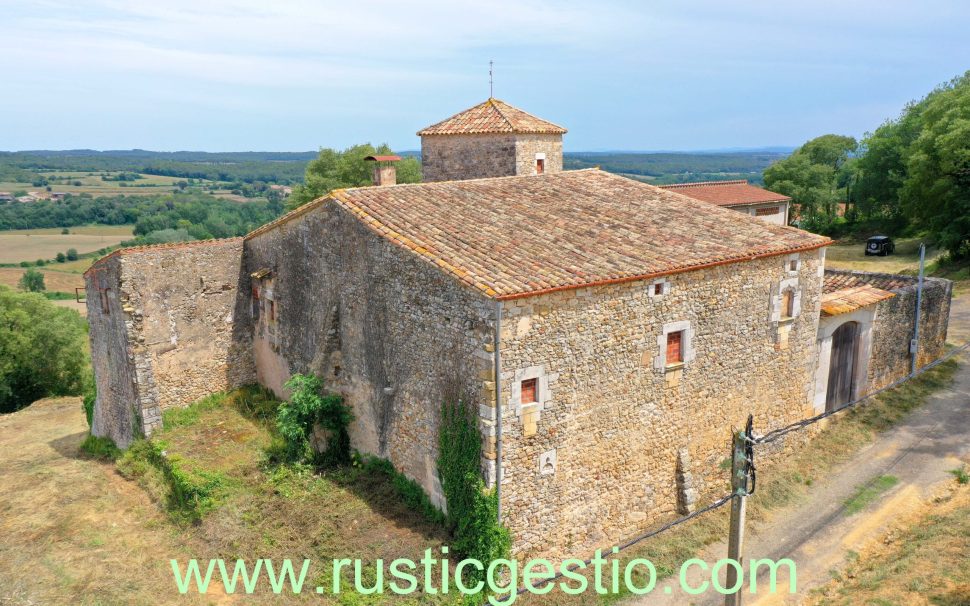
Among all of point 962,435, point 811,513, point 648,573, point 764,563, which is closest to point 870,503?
point 811,513

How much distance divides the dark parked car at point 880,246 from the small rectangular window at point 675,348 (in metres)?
34.2

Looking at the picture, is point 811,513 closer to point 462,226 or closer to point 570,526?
point 570,526

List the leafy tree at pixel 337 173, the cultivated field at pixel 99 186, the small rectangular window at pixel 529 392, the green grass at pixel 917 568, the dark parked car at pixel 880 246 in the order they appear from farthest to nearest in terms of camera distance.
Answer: the cultivated field at pixel 99 186 < the leafy tree at pixel 337 173 < the dark parked car at pixel 880 246 < the small rectangular window at pixel 529 392 < the green grass at pixel 917 568

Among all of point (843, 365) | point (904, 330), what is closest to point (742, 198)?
point (904, 330)

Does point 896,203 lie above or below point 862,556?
above

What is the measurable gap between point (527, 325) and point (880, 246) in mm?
38218

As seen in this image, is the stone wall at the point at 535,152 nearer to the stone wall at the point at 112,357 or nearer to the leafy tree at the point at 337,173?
the stone wall at the point at 112,357

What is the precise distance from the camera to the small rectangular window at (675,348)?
14.5 metres

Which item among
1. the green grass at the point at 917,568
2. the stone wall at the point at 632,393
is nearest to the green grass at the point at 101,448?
the stone wall at the point at 632,393

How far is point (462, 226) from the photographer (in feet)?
49.9

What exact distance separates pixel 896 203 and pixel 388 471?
1823 inches

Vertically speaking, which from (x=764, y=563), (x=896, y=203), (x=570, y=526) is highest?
(x=896, y=203)

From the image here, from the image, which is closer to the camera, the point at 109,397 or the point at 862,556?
the point at 862,556

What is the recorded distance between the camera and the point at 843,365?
19.6 m
